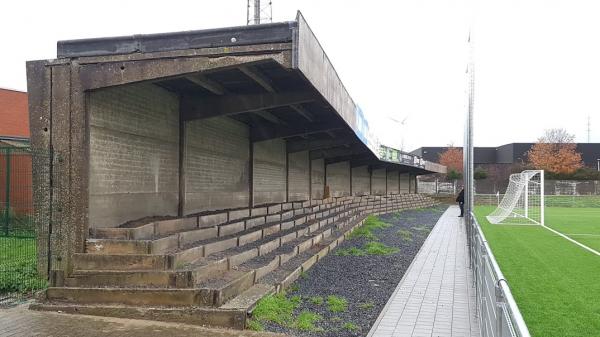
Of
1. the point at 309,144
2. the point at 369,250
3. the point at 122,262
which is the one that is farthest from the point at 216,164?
the point at 309,144

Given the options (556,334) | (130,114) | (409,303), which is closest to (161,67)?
(130,114)

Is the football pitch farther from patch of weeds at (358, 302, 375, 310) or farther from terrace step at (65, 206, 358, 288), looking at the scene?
terrace step at (65, 206, 358, 288)

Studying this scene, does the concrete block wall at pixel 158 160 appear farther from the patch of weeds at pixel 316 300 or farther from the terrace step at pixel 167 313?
the patch of weeds at pixel 316 300

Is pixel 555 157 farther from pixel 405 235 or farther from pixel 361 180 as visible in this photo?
pixel 405 235

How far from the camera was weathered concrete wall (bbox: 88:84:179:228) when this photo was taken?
7.27 meters

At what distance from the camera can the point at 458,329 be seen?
6227 mm

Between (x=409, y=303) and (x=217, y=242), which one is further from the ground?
(x=217, y=242)

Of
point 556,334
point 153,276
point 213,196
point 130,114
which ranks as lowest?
point 556,334

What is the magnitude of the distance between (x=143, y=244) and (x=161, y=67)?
2.43 meters

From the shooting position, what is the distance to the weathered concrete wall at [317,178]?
1984cm

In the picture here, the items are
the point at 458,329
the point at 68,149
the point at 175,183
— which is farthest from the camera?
the point at 175,183

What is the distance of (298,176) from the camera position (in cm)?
1778

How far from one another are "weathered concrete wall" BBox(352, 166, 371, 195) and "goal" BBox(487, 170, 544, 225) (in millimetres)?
7171

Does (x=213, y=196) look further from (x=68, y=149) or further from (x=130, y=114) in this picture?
(x=68, y=149)
